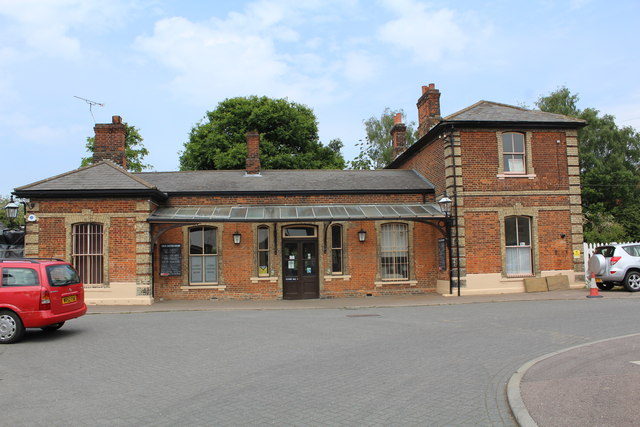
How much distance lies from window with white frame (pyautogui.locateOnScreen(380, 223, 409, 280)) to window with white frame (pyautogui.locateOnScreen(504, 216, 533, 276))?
11.8 feet

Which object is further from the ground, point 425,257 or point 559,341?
point 425,257

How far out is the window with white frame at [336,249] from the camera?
1817cm

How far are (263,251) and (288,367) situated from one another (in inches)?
437

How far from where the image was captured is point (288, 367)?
23.1ft

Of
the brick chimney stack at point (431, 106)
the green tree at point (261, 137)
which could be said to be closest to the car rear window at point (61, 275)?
the brick chimney stack at point (431, 106)

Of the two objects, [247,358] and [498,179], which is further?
[498,179]

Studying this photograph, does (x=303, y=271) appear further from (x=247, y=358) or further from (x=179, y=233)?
(x=247, y=358)

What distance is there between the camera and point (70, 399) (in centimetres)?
570

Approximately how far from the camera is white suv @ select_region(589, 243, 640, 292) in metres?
16.1

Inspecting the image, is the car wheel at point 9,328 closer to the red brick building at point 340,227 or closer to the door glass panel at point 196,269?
the red brick building at point 340,227

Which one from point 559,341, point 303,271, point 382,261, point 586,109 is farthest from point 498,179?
point 586,109

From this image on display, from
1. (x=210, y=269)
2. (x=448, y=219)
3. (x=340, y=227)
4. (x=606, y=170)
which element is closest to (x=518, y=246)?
(x=448, y=219)

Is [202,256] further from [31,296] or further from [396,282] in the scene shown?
[31,296]

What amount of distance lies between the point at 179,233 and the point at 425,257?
359 inches
